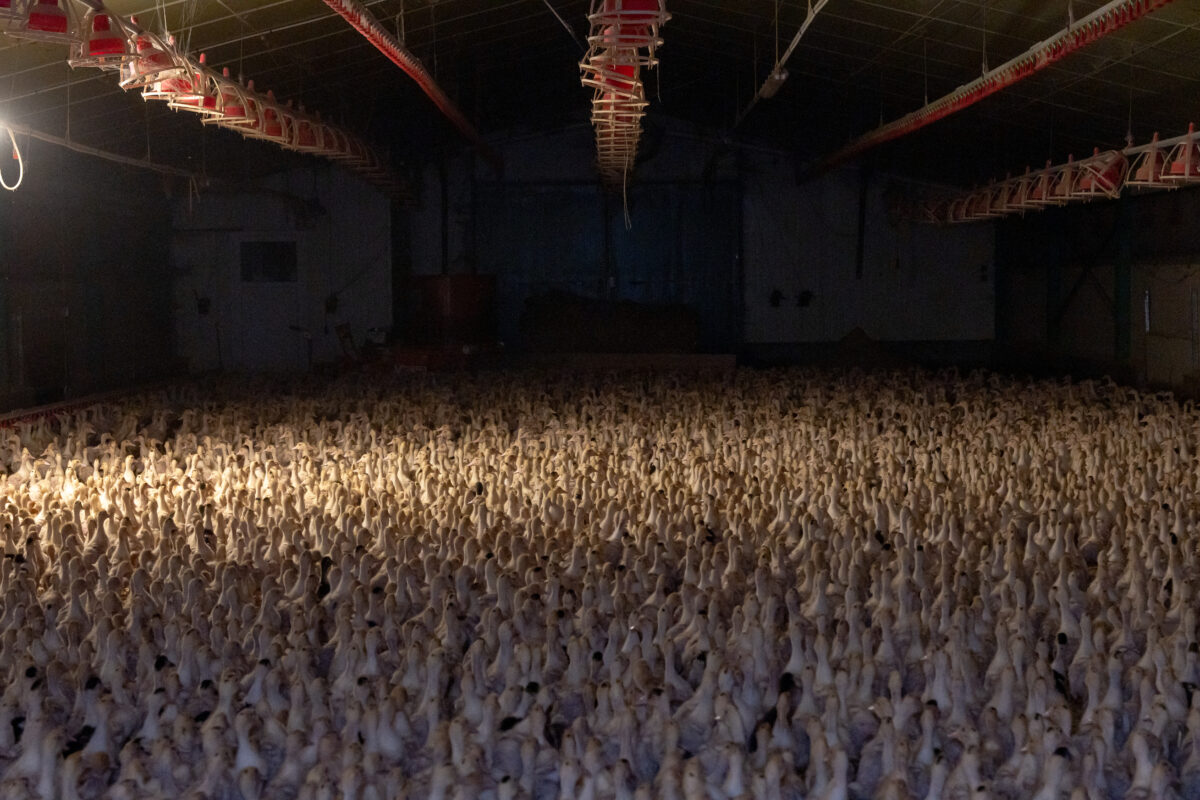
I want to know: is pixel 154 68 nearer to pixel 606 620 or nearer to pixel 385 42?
pixel 385 42

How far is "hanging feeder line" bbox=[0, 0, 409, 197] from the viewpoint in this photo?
6.94 metres

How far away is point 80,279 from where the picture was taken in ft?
63.1

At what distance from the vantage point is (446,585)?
6.73 meters

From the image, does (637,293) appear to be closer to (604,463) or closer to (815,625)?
(604,463)

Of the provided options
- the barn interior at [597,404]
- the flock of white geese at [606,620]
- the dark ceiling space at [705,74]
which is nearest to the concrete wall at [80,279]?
the barn interior at [597,404]

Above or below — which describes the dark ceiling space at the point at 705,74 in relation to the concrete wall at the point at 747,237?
above

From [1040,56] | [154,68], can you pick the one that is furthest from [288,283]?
[1040,56]

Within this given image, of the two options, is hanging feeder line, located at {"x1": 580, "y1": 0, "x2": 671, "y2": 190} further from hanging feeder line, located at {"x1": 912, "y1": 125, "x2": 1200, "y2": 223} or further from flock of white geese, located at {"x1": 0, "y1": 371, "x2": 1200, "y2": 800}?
hanging feeder line, located at {"x1": 912, "y1": 125, "x2": 1200, "y2": 223}

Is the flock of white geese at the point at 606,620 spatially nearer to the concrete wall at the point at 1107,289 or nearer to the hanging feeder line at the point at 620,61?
the hanging feeder line at the point at 620,61

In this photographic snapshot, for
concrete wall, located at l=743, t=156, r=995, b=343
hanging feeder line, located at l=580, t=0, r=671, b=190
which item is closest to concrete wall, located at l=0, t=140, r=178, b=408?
hanging feeder line, located at l=580, t=0, r=671, b=190

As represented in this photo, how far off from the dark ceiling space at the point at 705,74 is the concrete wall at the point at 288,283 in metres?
1.07

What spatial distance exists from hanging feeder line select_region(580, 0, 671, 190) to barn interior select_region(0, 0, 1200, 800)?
0.06m

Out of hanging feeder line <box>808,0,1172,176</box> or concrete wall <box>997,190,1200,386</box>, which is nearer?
hanging feeder line <box>808,0,1172,176</box>

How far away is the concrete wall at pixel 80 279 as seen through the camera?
674 inches
